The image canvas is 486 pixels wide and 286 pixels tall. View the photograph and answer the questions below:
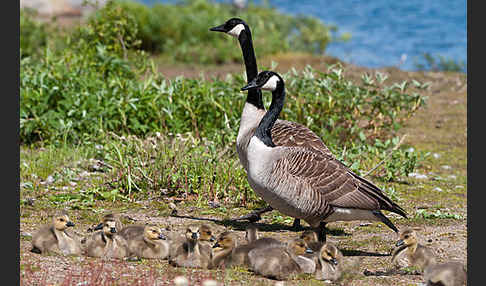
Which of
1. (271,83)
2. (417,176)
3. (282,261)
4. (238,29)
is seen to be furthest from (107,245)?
(417,176)

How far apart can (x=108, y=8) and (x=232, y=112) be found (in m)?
4.07

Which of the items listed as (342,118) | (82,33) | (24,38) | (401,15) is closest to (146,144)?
(342,118)

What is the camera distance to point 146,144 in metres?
9.97

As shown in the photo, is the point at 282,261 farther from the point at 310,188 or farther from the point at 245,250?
the point at 310,188

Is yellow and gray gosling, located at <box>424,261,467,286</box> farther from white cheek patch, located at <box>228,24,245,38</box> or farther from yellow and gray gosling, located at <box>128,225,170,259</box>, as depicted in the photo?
white cheek patch, located at <box>228,24,245,38</box>

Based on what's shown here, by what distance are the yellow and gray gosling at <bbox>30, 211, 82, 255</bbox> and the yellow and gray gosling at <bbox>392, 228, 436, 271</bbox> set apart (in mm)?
3033

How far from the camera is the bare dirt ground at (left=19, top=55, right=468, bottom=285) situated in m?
6.08

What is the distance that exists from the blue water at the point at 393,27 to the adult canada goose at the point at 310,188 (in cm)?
1753

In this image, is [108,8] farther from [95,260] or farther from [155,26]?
[95,260]

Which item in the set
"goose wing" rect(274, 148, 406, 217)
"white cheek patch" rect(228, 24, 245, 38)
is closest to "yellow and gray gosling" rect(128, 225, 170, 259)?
"goose wing" rect(274, 148, 406, 217)

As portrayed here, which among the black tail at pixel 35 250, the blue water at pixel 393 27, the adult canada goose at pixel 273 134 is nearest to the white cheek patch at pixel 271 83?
the adult canada goose at pixel 273 134

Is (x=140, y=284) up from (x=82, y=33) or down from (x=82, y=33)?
down

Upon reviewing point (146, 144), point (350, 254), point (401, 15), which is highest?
point (401, 15)

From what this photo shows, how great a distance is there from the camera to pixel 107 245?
661cm
